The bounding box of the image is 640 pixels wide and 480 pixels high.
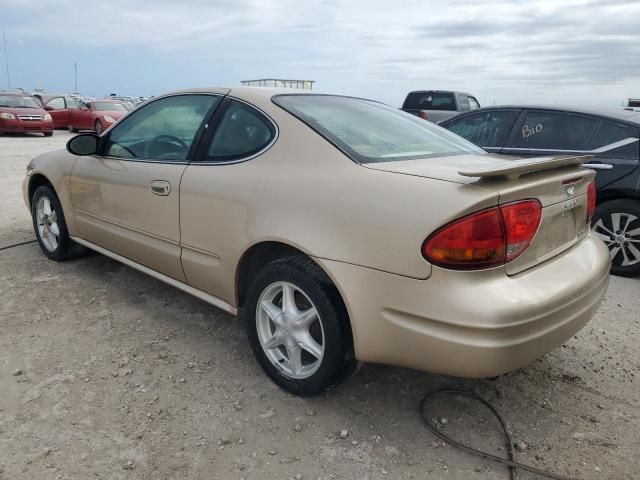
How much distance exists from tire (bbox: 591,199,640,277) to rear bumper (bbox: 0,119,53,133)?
1811cm

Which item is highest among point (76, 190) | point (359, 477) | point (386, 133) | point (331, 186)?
point (386, 133)

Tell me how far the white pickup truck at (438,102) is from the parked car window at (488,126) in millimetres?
7476

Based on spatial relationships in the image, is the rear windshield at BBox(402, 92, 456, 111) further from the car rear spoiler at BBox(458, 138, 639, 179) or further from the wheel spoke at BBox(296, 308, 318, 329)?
the wheel spoke at BBox(296, 308, 318, 329)

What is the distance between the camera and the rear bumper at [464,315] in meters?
1.97

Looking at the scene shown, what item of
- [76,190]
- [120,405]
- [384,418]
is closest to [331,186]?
[384,418]

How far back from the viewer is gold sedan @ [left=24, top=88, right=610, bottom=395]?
2004 millimetres

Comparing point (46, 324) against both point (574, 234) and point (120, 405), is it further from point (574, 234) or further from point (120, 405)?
point (574, 234)

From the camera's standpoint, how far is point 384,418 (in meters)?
2.47

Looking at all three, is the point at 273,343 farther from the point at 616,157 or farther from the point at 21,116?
the point at 21,116

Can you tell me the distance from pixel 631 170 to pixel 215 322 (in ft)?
12.4

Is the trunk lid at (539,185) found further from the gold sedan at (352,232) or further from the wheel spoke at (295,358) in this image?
the wheel spoke at (295,358)

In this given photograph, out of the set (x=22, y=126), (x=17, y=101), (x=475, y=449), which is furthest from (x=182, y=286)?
(x=17, y=101)

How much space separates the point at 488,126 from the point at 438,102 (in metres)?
8.58

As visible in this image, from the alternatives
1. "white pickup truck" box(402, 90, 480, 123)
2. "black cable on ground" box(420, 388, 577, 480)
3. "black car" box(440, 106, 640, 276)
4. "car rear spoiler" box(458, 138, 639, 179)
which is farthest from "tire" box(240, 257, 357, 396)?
"white pickup truck" box(402, 90, 480, 123)
